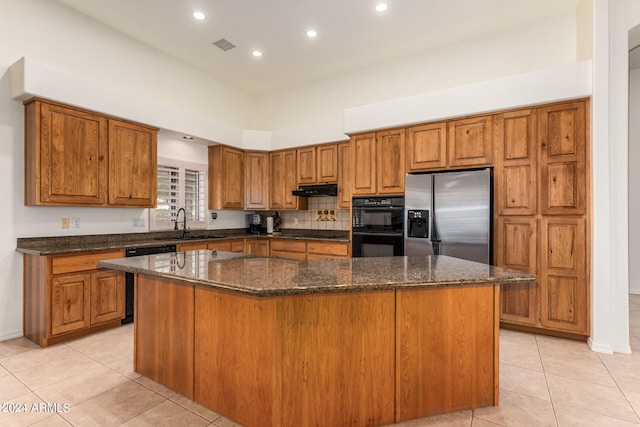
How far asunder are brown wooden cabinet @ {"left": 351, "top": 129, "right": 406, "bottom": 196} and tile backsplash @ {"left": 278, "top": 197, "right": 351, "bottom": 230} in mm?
891

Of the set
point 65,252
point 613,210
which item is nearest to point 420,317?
point 613,210

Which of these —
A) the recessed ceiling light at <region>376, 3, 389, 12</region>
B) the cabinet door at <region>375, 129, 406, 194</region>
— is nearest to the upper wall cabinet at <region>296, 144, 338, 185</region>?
the cabinet door at <region>375, 129, 406, 194</region>

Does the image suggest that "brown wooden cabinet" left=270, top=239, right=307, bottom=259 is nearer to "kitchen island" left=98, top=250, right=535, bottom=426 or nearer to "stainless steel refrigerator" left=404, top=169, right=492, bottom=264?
"stainless steel refrigerator" left=404, top=169, right=492, bottom=264

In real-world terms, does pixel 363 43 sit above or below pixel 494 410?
above

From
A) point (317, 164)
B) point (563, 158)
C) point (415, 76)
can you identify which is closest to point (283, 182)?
point (317, 164)

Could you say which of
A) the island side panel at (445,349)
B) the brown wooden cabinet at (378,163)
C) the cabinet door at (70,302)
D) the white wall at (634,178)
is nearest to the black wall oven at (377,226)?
the brown wooden cabinet at (378,163)

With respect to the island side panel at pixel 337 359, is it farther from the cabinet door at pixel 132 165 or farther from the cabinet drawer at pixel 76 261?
the cabinet door at pixel 132 165

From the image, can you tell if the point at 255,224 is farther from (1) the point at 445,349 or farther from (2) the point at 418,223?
(1) the point at 445,349

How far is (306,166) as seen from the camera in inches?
199

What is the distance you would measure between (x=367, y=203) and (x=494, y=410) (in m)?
2.63

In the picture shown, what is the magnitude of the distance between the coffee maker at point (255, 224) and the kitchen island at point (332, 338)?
3.50m

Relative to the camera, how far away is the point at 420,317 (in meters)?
1.83

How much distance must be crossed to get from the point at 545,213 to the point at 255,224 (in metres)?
4.24

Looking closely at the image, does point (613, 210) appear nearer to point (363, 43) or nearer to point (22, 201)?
point (363, 43)
